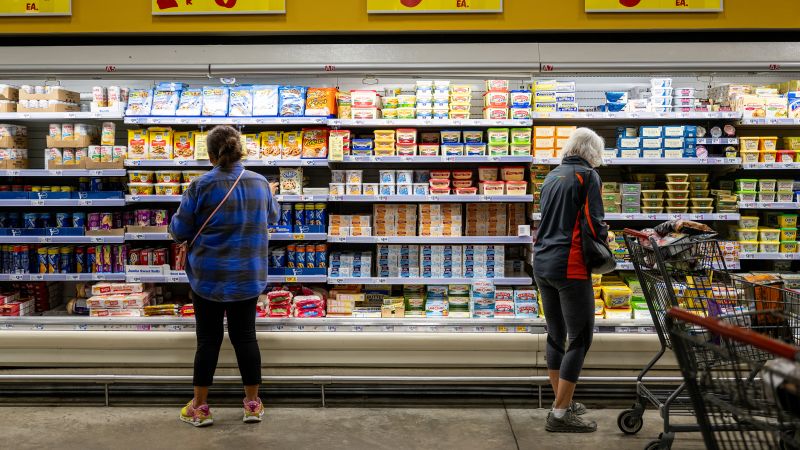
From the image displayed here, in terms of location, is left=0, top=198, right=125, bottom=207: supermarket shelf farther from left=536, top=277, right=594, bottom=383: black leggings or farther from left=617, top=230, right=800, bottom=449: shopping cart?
left=617, top=230, right=800, bottom=449: shopping cart

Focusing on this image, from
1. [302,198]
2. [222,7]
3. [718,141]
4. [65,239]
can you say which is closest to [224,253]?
[302,198]

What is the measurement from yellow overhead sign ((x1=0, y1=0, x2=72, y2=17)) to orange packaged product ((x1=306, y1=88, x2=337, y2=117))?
1.76m

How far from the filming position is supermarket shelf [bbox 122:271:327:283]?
4.74 metres

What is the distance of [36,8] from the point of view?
473cm

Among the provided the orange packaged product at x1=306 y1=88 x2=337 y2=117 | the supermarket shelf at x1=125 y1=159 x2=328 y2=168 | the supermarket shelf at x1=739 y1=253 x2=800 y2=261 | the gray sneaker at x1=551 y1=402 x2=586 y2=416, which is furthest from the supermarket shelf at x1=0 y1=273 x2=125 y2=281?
the supermarket shelf at x1=739 y1=253 x2=800 y2=261

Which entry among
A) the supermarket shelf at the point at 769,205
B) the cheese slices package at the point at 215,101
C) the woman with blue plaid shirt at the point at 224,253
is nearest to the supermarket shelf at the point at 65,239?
the woman with blue plaid shirt at the point at 224,253

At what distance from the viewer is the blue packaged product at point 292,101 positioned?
4.70 metres

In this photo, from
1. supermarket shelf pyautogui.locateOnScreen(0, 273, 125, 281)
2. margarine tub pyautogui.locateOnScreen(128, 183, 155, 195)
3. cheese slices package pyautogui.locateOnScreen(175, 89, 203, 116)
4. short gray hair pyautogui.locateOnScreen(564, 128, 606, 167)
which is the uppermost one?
cheese slices package pyautogui.locateOnScreen(175, 89, 203, 116)

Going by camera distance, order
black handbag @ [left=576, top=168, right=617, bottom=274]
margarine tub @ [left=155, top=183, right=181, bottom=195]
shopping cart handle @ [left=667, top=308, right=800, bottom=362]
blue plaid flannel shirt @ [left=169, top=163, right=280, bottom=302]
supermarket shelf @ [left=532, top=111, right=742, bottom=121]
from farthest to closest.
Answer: margarine tub @ [left=155, top=183, right=181, bottom=195], supermarket shelf @ [left=532, top=111, right=742, bottom=121], blue plaid flannel shirt @ [left=169, top=163, right=280, bottom=302], black handbag @ [left=576, top=168, right=617, bottom=274], shopping cart handle @ [left=667, top=308, right=800, bottom=362]

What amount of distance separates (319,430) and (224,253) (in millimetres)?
1200

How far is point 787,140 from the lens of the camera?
15.7 ft

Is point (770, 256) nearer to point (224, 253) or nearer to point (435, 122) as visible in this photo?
point (435, 122)

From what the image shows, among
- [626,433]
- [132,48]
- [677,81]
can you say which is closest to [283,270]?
[132,48]

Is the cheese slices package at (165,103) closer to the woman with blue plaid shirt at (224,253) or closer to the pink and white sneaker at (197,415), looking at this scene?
the woman with blue plaid shirt at (224,253)
